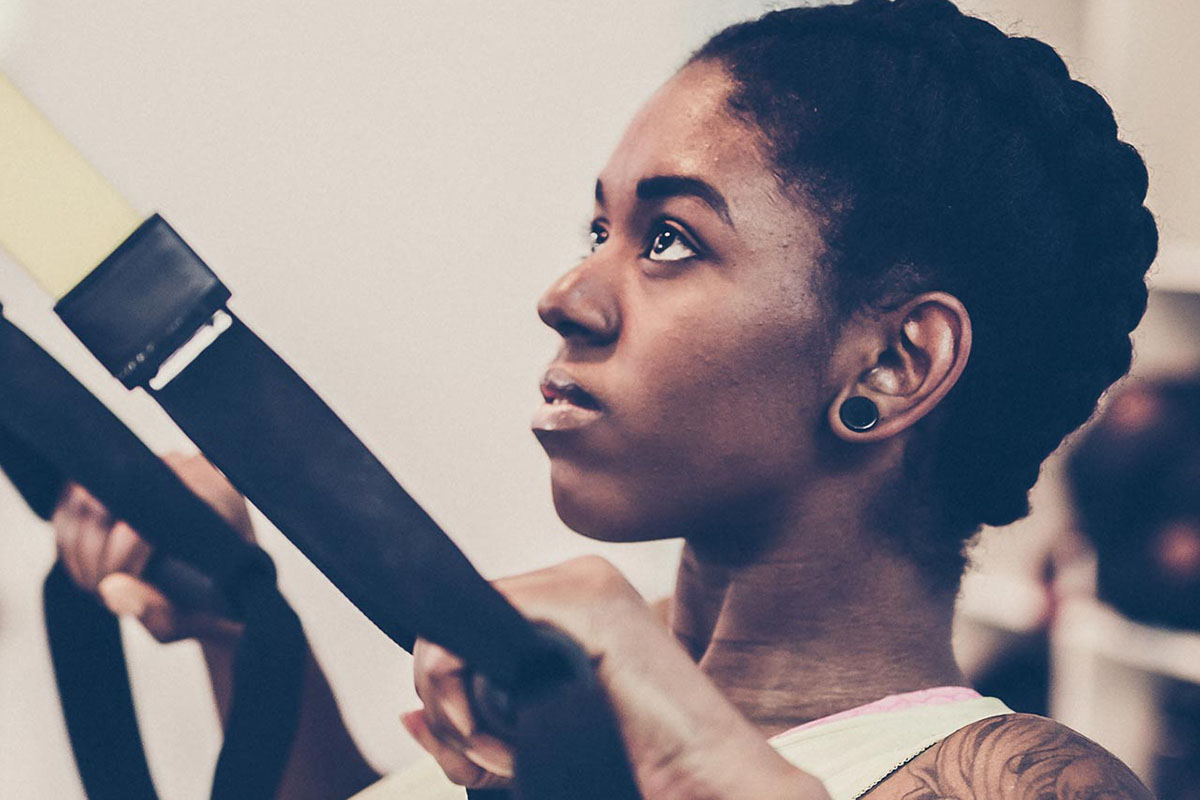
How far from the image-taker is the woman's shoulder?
0.45 meters

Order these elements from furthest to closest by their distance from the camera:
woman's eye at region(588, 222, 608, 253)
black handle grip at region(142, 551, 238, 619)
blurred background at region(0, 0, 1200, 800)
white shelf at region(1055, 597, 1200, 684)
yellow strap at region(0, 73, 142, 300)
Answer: white shelf at region(1055, 597, 1200, 684) → blurred background at region(0, 0, 1200, 800) → woman's eye at region(588, 222, 608, 253) → black handle grip at region(142, 551, 238, 619) → yellow strap at region(0, 73, 142, 300)

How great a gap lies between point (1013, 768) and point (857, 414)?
0.15 m

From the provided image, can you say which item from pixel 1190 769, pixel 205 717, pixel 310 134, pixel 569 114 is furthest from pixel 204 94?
pixel 1190 769

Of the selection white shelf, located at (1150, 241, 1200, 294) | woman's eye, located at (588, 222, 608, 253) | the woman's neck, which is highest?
woman's eye, located at (588, 222, 608, 253)

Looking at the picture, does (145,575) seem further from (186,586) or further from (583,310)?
(583,310)

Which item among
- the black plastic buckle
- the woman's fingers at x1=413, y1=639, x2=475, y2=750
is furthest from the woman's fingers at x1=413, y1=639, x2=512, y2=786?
the black plastic buckle

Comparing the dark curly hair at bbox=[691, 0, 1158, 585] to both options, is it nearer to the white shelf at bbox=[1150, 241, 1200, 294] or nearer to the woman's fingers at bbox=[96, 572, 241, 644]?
the woman's fingers at bbox=[96, 572, 241, 644]

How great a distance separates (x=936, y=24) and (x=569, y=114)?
0.95ft

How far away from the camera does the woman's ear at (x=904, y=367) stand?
0.51 m

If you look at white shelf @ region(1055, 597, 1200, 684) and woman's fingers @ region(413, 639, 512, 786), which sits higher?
woman's fingers @ region(413, 639, 512, 786)

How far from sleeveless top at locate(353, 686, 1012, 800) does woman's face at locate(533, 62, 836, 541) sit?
110 millimetres

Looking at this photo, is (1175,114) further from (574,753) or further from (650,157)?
(574,753)

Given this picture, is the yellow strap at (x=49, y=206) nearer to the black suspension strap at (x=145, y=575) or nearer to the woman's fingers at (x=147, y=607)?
the black suspension strap at (x=145, y=575)

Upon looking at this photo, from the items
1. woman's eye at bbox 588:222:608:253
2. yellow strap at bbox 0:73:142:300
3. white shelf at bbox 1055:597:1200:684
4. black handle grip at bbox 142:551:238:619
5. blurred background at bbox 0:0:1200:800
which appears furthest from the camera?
white shelf at bbox 1055:597:1200:684
